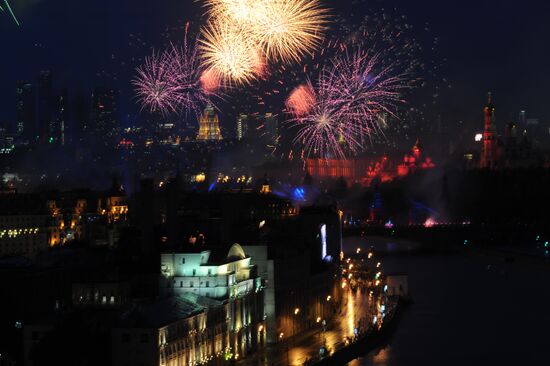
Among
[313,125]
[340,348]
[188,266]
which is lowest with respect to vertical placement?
[340,348]

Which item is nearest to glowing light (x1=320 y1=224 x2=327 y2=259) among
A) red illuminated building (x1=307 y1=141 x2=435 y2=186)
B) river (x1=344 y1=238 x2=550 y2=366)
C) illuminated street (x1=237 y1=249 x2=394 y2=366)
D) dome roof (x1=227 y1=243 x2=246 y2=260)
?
illuminated street (x1=237 y1=249 x2=394 y2=366)

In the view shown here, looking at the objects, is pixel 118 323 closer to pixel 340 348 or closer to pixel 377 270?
pixel 340 348

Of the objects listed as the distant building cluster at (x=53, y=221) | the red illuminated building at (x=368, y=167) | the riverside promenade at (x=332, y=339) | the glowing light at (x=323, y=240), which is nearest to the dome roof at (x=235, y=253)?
the riverside promenade at (x=332, y=339)

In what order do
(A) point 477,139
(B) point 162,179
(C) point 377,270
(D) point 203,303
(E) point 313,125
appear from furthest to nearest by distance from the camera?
(A) point 477,139 → (B) point 162,179 → (C) point 377,270 → (E) point 313,125 → (D) point 203,303

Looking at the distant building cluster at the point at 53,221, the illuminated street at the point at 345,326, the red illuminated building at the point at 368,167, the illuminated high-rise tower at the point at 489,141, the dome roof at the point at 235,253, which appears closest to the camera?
the illuminated street at the point at 345,326

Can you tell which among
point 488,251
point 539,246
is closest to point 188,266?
point 488,251

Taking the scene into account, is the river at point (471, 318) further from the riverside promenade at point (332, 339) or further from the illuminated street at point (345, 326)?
the illuminated street at point (345, 326)

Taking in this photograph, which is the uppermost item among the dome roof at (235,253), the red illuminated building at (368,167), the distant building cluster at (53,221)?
the red illuminated building at (368,167)
